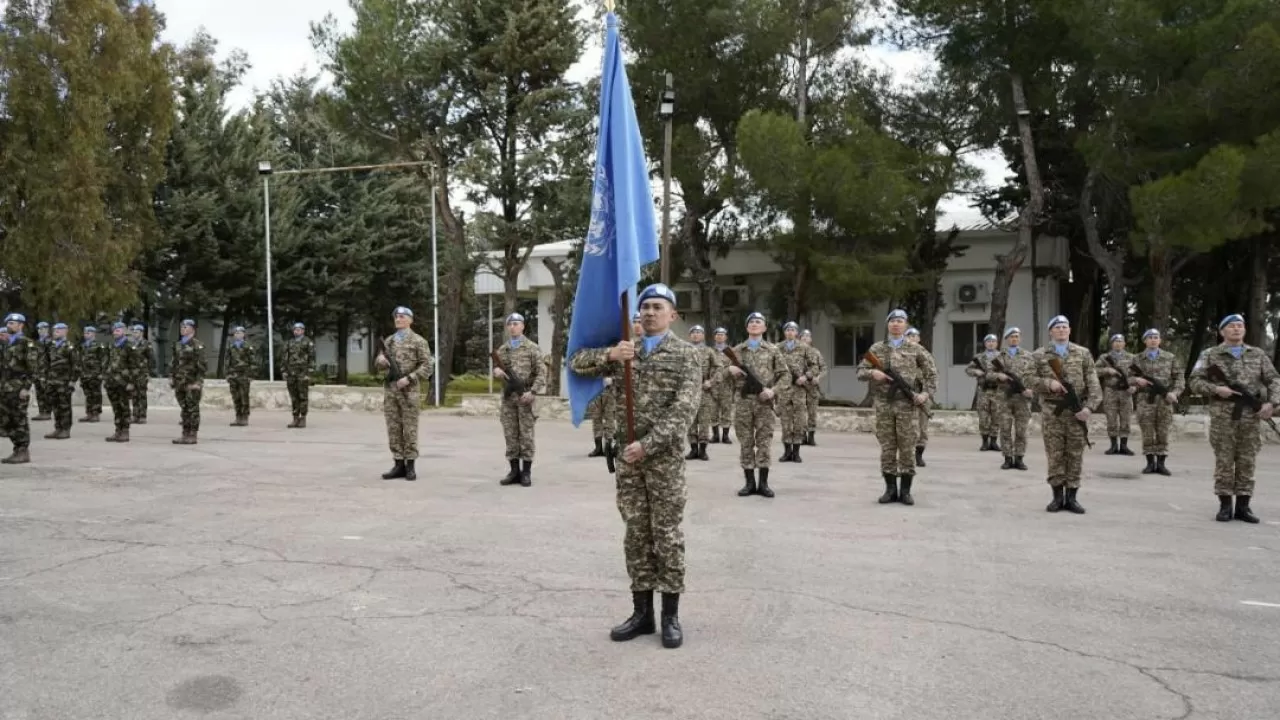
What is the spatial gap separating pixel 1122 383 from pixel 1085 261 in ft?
54.9

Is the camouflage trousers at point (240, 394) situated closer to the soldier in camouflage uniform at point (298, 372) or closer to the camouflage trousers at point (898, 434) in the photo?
the soldier in camouflage uniform at point (298, 372)

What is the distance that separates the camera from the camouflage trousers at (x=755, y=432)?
10.8 meters

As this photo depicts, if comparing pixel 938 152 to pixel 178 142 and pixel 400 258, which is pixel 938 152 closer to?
pixel 400 258

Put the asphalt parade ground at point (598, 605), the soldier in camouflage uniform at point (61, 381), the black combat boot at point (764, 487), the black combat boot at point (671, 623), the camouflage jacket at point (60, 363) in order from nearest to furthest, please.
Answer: the asphalt parade ground at point (598, 605) < the black combat boot at point (671, 623) < the black combat boot at point (764, 487) < the camouflage jacket at point (60, 363) < the soldier in camouflage uniform at point (61, 381)

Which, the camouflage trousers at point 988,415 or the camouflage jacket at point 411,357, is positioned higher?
the camouflage jacket at point 411,357

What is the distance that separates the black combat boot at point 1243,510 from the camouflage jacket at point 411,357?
865cm

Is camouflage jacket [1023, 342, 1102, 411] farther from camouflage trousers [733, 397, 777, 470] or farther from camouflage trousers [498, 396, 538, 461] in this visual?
camouflage trousers [498, 396, 538, 461]

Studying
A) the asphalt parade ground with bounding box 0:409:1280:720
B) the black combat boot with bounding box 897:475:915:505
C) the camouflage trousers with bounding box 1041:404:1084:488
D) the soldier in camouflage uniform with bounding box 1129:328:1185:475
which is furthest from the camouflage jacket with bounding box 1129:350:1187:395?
the black combat boot with bounding box 897:475:915:505

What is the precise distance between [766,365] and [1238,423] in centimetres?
492

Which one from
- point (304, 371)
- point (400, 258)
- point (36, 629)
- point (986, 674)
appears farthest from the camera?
point (400, 258)

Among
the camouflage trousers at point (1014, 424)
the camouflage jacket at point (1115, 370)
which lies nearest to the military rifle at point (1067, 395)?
the camouflage trousers at point (1014, 424)

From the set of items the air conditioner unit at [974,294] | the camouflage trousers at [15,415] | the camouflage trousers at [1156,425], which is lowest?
the camouflage trousers at [1156,425]

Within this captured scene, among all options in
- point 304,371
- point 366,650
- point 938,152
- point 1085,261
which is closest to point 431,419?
point 304,371

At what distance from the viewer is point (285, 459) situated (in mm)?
13734
